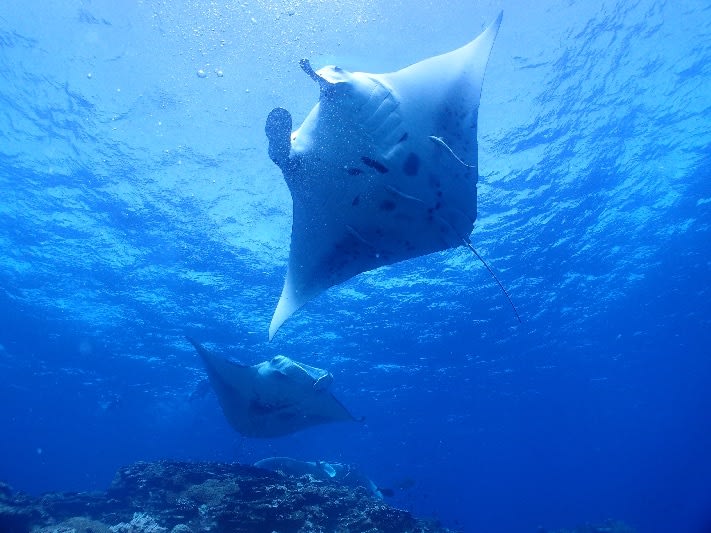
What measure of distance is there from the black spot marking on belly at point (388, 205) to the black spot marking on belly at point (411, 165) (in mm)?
323

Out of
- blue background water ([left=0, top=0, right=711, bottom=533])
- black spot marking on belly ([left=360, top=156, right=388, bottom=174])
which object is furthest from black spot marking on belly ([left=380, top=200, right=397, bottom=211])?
blue background water ([left=0, top=0, right=711, bottom=533])

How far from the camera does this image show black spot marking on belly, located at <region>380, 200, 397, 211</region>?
4.18 meters

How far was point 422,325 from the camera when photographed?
24.1 metres

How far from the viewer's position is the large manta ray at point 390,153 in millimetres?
3797

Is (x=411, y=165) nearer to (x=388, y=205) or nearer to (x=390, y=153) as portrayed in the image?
(x=390, y=153)

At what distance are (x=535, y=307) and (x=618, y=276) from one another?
435cm

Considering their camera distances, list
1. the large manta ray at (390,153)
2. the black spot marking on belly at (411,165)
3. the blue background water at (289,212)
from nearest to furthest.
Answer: the large manta ray at (390,153) < the black spot marking on belly at (411,165) < the blue background water at (289,212)

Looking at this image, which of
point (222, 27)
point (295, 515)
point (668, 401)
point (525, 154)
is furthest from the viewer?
point (668, 401)

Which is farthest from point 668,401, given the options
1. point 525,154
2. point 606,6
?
point 606,6

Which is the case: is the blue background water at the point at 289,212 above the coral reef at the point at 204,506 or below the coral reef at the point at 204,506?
above

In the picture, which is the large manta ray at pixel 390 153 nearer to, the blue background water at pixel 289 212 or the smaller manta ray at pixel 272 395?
the smaller manta ray at pixel 272 395

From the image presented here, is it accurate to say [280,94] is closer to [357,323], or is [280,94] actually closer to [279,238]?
[279,238]

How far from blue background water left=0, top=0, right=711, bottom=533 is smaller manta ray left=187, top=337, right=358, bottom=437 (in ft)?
22.0

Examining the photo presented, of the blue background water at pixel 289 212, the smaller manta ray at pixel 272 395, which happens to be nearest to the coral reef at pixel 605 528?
the blue background water at pixel 289 212
